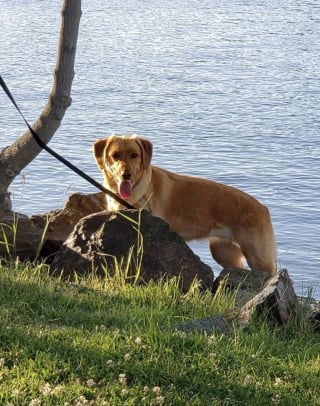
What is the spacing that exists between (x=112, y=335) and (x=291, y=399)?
106 centimetres

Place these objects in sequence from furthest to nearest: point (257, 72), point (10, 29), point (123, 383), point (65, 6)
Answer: point (10, 29) < point (257, 72) < point (65, 6) < point (123, 383)

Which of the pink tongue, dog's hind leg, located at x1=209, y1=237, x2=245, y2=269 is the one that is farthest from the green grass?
dog's hind leg, located at x1=209, y1=237, x2=245, y2=269

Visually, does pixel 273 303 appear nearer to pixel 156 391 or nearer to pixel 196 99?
pixel 156 391

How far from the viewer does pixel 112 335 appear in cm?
552

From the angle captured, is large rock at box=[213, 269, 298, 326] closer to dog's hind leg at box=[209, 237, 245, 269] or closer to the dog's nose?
the dog's nose

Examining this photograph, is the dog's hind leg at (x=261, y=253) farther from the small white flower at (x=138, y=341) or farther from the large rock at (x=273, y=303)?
the small white flower at (x=138, y=341)

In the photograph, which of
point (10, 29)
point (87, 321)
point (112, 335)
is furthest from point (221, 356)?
point (10, 29)

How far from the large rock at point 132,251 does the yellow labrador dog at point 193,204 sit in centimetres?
105

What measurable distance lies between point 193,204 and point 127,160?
739 mm

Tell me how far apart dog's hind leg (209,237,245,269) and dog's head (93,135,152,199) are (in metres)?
1.08

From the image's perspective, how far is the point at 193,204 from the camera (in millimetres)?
8914

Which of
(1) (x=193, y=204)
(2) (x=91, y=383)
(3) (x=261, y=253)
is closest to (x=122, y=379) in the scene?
(2) (x=91, y=383)

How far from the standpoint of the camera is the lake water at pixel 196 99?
1305cm

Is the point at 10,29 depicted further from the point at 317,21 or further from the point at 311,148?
the point at 311,148
